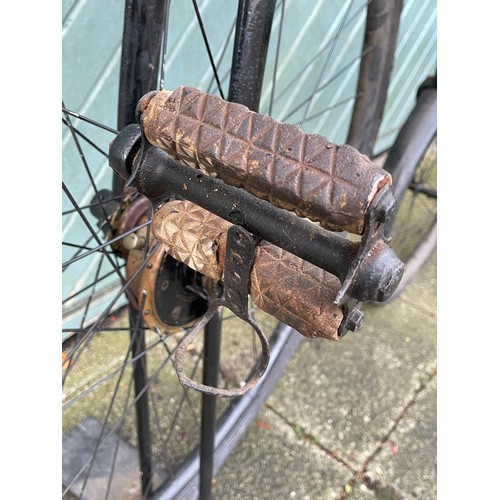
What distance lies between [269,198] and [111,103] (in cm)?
95

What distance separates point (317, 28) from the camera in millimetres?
1686

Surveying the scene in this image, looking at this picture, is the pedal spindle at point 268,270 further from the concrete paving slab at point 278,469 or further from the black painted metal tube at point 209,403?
the concrete paving slab at point 278,469

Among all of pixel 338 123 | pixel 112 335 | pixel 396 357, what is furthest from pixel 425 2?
pixel 112 335

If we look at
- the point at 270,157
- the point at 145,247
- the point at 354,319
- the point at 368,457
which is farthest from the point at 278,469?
the point at 270,157

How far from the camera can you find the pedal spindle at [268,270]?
19.3 inches

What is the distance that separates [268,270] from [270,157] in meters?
0.13

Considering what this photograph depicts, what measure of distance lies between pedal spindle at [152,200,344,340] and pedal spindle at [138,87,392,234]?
0.30 feet

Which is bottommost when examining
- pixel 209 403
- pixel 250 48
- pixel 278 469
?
pixel 278 469

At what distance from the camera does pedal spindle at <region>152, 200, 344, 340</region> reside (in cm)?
49

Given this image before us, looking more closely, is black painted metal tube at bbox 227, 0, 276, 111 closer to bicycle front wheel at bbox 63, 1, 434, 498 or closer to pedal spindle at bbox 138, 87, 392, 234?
bicycle front wheel at bbox 63, 1, 434, 498

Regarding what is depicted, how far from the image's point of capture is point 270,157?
1.33ft

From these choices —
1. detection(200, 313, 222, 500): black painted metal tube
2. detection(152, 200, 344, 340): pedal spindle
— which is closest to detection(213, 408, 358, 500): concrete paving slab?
detection(200, 313, 222, 500): black painted metal tube

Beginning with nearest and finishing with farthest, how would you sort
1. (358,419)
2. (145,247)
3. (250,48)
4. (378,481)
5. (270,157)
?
(270,157) < (250,48) < (145,247) < (378,481) < (358,419)

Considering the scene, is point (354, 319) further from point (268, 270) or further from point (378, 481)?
point (378, 481)
